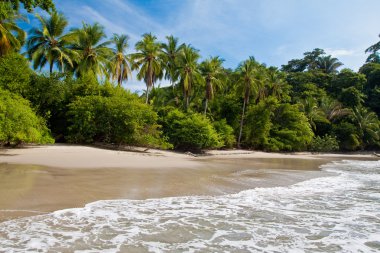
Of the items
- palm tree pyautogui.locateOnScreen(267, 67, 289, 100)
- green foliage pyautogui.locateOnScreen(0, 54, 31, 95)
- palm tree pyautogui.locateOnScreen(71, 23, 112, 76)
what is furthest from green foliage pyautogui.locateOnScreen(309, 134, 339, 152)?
green foliage pyautogui.locateOnScreen(0, 54, 31, 95)

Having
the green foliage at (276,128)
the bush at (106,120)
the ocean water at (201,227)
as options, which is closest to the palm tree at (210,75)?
the green foliage at (276,128)

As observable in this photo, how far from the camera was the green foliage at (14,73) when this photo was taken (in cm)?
1845

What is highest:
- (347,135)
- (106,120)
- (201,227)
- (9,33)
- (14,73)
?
(9,33)

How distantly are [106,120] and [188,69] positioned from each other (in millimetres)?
13815

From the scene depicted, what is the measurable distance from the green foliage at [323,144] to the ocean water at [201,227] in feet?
118

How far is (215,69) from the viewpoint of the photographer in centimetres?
3562

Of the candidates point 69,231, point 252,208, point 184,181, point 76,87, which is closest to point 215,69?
point 76,87

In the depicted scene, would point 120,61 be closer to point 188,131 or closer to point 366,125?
point 188,131

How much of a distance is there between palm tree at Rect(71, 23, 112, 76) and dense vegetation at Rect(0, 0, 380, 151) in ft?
0.30

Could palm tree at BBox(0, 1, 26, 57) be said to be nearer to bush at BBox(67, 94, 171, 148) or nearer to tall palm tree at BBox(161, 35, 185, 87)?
bush at BBox(67, 94, 171, 148)

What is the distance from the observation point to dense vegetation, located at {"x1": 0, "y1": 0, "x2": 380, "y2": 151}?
1973 centimetres

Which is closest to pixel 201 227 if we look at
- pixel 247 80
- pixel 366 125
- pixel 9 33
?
pixel 9 33

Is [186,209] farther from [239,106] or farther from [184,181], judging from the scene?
[239,106]

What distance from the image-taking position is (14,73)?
19078mm
